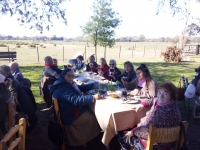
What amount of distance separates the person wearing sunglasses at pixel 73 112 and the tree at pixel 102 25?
12.4 metres

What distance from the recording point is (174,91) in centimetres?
244

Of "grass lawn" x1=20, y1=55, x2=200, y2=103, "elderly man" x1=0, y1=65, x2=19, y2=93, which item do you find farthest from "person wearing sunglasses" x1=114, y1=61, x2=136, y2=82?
"grass lawn" x1=20, y1=55, x2=200, y2=103

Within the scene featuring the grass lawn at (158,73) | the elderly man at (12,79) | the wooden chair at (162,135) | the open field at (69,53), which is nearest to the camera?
the wooden chair at (162,135)

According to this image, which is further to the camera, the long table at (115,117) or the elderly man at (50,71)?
the elderly man at (50,71)

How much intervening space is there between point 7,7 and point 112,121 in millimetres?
5832

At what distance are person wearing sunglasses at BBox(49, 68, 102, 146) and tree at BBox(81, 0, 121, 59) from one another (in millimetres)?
12418

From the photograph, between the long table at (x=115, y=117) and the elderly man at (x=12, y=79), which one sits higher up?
the elderly man at (x=12, y=79)

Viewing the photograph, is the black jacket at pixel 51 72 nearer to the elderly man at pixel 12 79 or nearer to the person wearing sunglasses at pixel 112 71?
the elderly man at pixel 12 79

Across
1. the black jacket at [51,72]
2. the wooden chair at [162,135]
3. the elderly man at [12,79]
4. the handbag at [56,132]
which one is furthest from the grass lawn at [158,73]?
the wooden chair at [162,135]

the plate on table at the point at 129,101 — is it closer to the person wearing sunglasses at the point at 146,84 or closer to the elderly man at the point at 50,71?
the person wearing sunglasses at the point at 146,84

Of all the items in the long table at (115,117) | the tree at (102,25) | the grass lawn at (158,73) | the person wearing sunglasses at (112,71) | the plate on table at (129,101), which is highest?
the tree at (102,25)

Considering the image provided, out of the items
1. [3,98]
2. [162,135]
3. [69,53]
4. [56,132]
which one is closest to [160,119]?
[162,135]

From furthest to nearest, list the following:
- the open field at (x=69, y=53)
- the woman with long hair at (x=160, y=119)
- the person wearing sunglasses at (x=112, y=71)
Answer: the open field at (x=69, y=53) → the person wearing sunglasses at (x=112, y=71) → the woman with long hair at (x=160, y=119)

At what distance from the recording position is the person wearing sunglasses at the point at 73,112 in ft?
10.2
